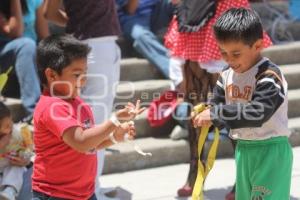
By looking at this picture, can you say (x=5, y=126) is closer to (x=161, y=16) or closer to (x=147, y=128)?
(x=147, y=128)

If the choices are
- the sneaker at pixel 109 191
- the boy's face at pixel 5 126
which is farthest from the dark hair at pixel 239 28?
the sneaker at pixel 109 191

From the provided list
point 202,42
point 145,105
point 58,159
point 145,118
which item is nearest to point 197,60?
point 202,42

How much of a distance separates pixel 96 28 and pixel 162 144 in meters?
1.51

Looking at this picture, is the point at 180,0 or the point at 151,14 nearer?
the point at 180,0

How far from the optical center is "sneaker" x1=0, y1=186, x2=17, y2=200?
149 inches

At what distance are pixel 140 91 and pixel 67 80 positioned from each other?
9.28 ft

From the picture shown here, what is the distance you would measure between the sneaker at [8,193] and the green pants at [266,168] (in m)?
1.55

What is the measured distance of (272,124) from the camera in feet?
9.27

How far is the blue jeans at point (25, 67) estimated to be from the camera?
16.3 ft

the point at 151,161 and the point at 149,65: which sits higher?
the point at 149,65

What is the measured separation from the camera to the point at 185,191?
14.1ft

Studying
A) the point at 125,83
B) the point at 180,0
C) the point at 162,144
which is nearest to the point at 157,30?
the point at 125,83

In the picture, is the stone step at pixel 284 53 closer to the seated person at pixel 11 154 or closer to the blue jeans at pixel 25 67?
the blue jeans at pixel 25 67

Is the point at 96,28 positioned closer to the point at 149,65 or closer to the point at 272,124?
the point at 272,124
